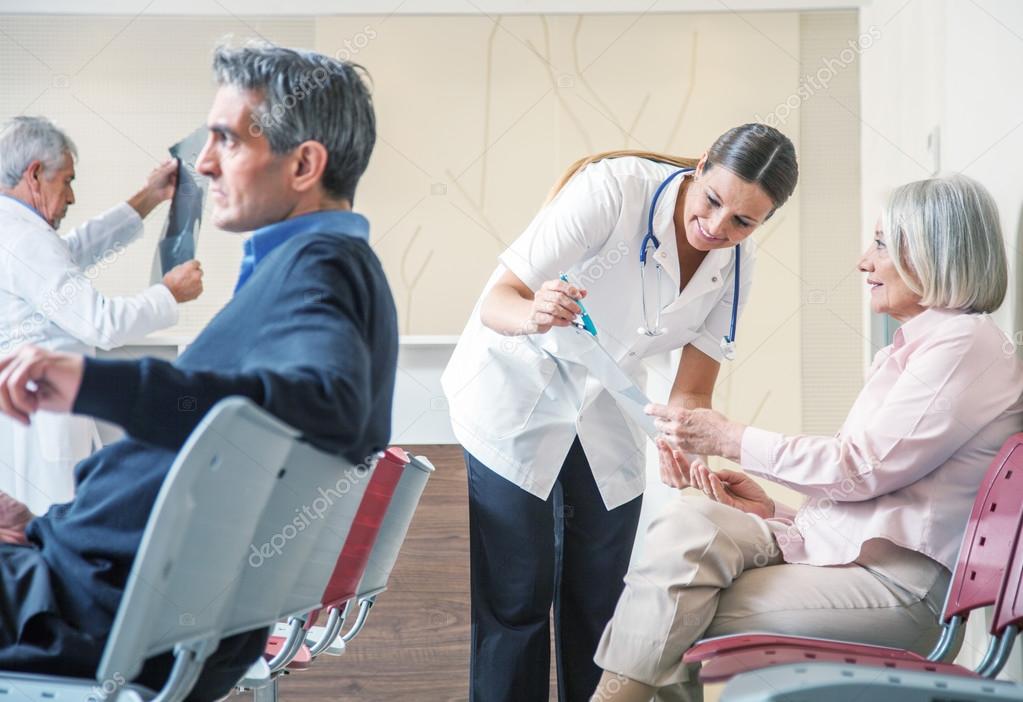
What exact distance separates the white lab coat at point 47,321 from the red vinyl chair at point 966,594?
1.37m

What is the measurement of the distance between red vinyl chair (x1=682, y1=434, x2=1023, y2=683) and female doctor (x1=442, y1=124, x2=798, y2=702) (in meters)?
0.52

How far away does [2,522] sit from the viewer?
3.63 feet

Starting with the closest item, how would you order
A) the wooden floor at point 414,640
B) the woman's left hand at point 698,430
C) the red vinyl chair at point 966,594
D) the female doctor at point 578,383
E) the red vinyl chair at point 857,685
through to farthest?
the red vinyl chair at point 857,685, the red vinyl chair at point 966,594, the woman's left hand at point 698,430, the female doctor at point 578,383, the wooden floor at point 414,640

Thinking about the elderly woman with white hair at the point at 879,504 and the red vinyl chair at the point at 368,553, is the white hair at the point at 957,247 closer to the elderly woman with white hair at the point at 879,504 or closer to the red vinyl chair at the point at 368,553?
→ the elderly woman with white hair at the point at 879,504

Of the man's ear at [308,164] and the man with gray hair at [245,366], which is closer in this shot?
the man with gray hair at [245,366]

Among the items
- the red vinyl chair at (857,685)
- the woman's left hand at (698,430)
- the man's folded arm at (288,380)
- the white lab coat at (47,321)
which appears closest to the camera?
the man's folded arm at (288,380)

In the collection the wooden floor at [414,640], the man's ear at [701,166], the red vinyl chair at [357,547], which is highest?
the man's ear at [701,166]

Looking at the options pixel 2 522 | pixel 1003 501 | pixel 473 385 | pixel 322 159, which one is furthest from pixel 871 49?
pixel 2 522

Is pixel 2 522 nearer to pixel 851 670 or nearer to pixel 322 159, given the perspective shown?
pixel 322 159

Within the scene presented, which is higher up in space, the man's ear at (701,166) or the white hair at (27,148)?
the man's ear at (701,166)

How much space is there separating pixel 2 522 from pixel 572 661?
1020 millimetres

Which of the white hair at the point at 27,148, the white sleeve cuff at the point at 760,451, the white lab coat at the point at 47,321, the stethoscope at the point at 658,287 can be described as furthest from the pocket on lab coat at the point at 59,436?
the white sleeve cuff at the point at 760,451

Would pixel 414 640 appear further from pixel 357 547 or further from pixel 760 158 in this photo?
pixel 760 158

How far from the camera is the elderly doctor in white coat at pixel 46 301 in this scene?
198 centimetres
